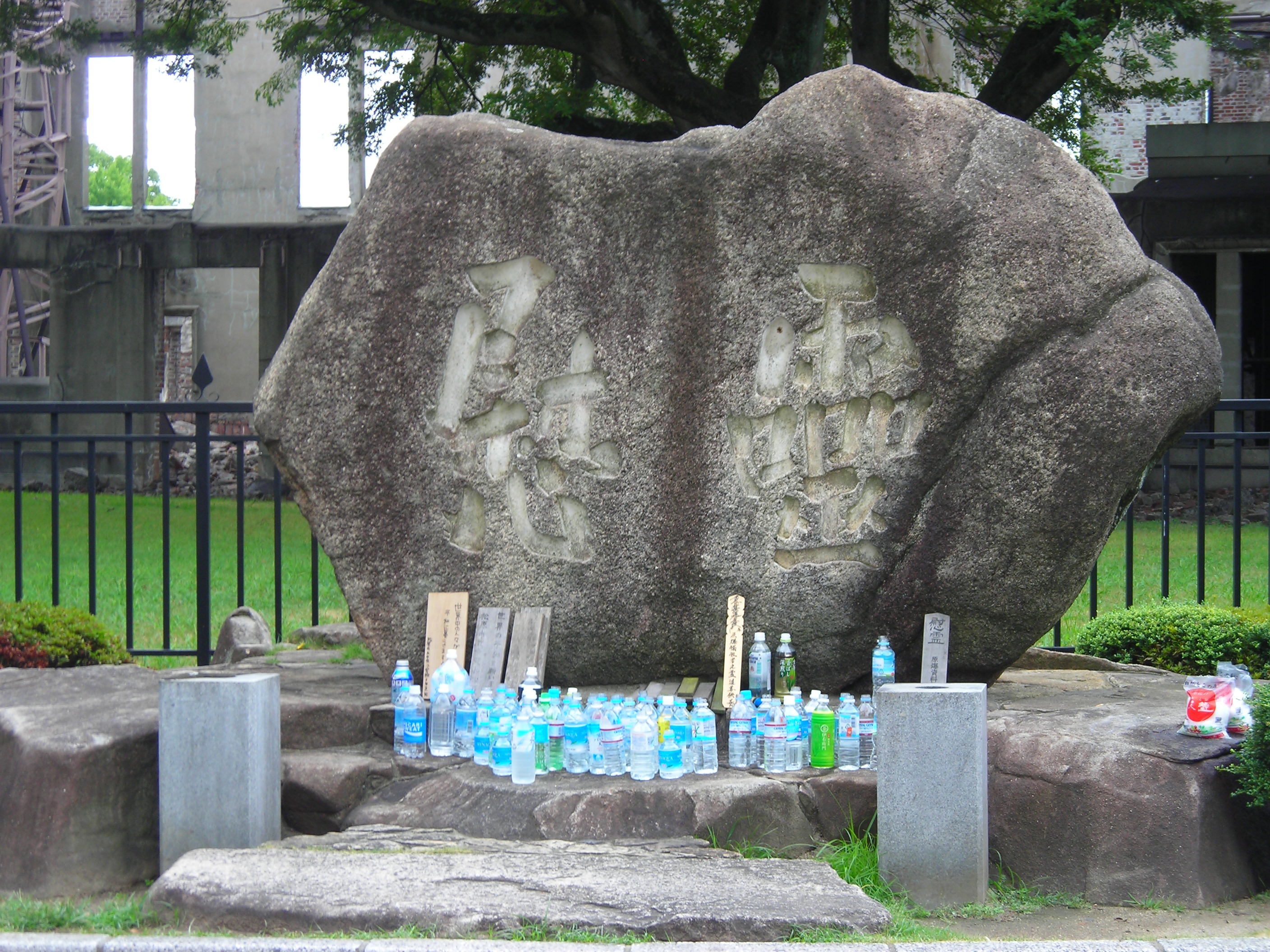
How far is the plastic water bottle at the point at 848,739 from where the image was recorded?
15.5 ft

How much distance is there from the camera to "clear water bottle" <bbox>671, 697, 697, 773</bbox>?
460 centimetres

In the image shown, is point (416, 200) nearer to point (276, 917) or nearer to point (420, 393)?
point (420, 393)

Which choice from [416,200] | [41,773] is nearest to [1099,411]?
[416,200]

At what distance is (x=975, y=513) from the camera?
16.1 ft

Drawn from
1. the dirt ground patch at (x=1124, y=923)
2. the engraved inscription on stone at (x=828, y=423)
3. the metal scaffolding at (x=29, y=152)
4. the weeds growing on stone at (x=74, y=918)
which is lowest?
the dirt ground patch at (x=1124, y=923)

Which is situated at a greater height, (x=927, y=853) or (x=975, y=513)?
(x=975, y=513)

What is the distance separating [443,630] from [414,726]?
0.49 metres

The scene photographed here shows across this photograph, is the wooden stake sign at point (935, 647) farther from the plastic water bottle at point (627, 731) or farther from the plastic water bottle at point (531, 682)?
the plastic water bottle at point (531, 682)

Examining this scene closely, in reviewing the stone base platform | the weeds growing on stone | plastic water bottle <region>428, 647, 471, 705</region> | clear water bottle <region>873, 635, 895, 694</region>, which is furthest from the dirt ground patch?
the weeds growing on stone

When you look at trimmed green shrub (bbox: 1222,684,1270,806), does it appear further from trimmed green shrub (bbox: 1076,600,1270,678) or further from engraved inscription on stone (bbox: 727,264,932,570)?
trimmed green shrub (bbox: 1076,600,1270,678)

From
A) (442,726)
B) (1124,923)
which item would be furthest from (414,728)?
(1124,923)

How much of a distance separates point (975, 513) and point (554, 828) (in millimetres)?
2105

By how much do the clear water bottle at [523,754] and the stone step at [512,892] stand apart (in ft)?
1.47

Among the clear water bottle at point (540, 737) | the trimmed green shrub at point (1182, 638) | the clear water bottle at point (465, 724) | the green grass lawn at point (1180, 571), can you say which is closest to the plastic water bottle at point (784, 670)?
the clear water bottle at point (540, 737)
